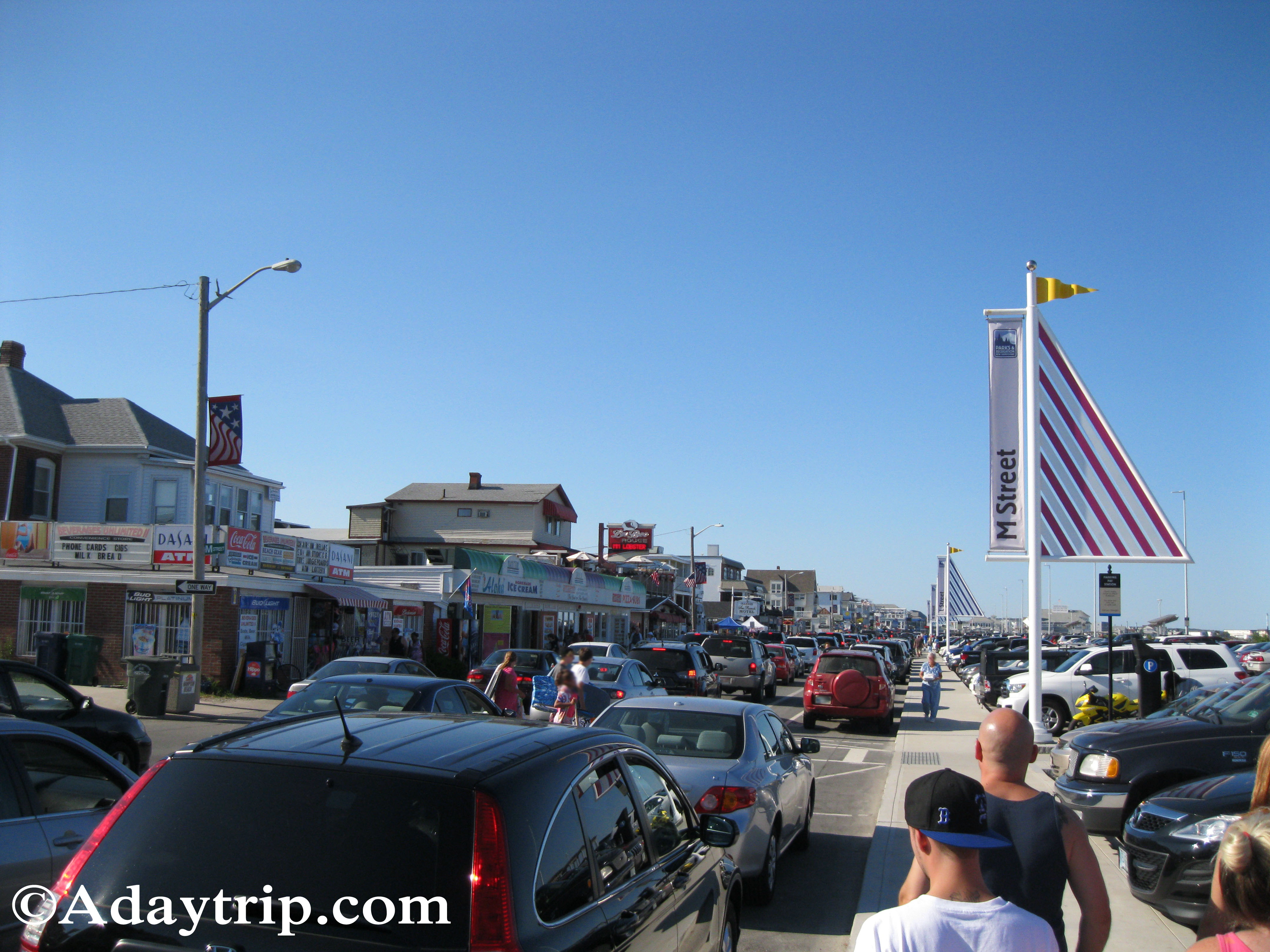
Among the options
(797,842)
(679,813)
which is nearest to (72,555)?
(797,842)

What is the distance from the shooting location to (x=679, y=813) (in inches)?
195

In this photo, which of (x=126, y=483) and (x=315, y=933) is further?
(x=126, y=483)

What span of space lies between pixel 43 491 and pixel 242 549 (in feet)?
42.0

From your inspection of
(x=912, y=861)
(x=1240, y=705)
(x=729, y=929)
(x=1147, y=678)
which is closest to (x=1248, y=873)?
(x=729, y=929)

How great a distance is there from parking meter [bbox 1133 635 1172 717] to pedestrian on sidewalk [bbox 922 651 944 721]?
20.1ft

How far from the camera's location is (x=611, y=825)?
12.9ft

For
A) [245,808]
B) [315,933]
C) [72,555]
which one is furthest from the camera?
[72,555]

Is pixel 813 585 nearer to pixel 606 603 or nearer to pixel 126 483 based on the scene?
pixel 606 603

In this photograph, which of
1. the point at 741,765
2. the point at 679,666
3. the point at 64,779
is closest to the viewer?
the point at 64,779

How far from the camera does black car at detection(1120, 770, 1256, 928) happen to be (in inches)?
243

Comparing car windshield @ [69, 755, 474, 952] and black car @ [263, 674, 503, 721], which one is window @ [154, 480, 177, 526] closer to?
black car @ [263, 674, 503, 721]

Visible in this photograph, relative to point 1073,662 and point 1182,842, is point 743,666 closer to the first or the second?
point 1073,662

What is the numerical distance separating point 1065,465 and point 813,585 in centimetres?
16496

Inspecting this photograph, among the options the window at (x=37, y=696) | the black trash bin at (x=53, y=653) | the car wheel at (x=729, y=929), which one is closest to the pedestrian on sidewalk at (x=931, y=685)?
the window at (x=37, y=696)
